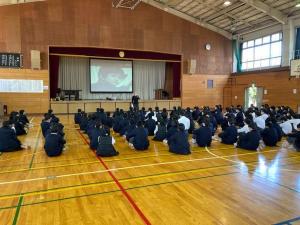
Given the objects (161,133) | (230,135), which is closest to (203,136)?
(230,135)

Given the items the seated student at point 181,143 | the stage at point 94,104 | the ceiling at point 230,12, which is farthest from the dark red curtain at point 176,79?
the seated student at point 181,143

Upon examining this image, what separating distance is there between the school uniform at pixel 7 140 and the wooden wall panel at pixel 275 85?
18934 millimetres

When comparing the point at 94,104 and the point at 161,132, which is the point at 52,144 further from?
the point at 94,104

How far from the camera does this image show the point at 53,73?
845 inches

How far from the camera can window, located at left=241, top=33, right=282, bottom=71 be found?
22281 millimetres

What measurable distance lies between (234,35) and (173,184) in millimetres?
24309

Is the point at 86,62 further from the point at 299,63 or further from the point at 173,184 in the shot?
the point at 173,184

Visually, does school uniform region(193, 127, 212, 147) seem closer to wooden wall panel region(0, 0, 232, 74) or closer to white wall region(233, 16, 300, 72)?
wooden wall panel region(0, 0, 232, 74)

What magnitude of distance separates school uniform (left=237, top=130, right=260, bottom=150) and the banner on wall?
1662 cm

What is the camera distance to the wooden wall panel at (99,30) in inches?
772

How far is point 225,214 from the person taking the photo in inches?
158

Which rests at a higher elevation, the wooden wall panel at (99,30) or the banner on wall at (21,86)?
the wooden wall panel at (99,30)

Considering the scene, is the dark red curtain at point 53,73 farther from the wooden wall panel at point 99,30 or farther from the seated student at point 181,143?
the seated student at point 181,143

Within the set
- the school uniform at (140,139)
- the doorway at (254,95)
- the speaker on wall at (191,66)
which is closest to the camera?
the school uniform at (140,139)
